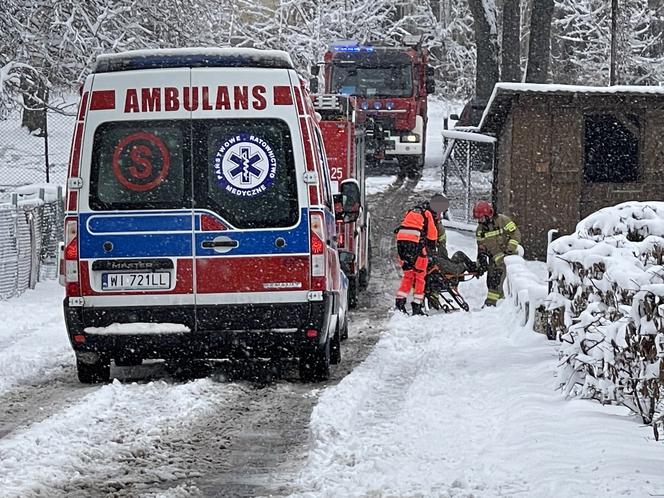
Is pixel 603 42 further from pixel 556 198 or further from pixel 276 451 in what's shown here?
pixel 276 451

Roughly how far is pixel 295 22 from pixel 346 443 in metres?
42.8

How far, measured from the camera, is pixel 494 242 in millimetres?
16016

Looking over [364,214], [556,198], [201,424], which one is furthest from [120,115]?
[556,198]

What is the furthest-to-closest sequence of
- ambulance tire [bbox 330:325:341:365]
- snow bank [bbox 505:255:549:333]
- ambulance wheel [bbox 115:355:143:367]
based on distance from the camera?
snow bank [bbox 505:255:549:333] → ambulance tire [bbox 330:325:341:365] → ambulance wheel [bbox 115:355:143:367]

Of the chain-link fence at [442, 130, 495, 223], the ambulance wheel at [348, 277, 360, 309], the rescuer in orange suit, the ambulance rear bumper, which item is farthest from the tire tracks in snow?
the chain-link fence at [442, 130, 495, 223]

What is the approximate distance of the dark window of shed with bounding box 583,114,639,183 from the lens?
2319 cm

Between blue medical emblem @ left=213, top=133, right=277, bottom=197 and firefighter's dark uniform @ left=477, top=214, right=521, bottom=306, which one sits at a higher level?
blue medical emblem @ left=213, top=133, right=277, bottom=197

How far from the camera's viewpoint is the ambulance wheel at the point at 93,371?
920 cm

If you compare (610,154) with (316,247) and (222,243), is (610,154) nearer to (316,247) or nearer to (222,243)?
(316,247)

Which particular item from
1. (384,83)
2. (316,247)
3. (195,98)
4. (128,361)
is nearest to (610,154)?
(384,83)

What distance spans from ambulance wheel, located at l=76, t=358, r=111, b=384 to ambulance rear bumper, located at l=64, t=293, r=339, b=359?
282mm

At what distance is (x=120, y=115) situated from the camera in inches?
350

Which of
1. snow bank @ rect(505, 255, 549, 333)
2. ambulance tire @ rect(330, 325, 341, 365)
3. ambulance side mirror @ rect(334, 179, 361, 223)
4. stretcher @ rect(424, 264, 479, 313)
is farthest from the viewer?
stretcher @ rect(424, 264, 479, 313)

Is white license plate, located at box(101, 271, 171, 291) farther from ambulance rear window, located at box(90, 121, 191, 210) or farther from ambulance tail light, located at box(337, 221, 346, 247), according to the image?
ambulance tail light, located at box(337, 221, 346, 247)
